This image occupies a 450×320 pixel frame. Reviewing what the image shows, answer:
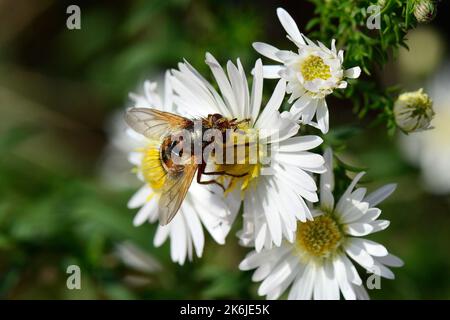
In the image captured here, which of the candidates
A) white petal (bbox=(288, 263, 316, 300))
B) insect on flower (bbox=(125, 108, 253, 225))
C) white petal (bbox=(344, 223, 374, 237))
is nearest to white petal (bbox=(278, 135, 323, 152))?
insect on flower (bbox=(125, 108, 253, 225))

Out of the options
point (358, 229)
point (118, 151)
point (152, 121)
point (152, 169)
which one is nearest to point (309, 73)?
point (358, 229)

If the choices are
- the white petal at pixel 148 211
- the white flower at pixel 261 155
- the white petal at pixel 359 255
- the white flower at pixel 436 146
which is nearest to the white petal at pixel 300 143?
the white flower at pixel 261 155

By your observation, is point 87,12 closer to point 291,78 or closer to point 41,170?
point 41,170

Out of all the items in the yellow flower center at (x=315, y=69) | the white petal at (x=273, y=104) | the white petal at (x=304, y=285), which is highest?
the yellow flower center at (x=315, y=69)

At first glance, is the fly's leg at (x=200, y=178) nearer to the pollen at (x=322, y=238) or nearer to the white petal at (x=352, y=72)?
the pollen at (x=322, y=238)

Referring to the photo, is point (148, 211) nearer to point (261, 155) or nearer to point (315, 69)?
point (261, 155)

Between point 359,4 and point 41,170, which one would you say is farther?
point 41,170

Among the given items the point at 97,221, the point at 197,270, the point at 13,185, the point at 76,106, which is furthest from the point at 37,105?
the point at 197,270
